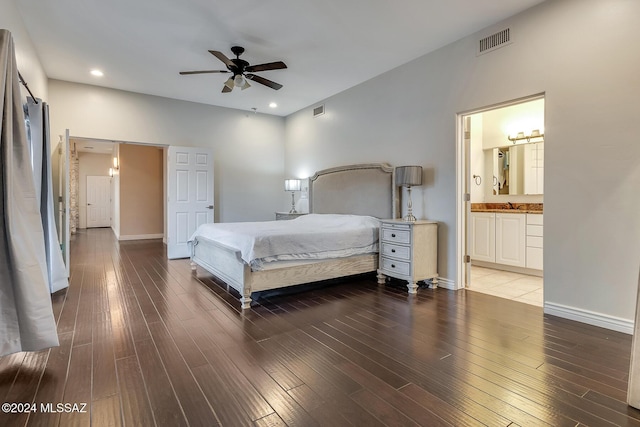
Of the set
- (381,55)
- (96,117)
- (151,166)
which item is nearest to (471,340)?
(381,55)

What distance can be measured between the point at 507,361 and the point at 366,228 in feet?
7.69

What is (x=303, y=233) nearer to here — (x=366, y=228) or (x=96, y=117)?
(x=366, y=228)

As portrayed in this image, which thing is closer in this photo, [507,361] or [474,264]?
[507,361]

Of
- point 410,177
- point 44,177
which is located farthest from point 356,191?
point 44,177

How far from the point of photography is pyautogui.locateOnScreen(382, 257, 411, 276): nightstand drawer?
12.4 feet

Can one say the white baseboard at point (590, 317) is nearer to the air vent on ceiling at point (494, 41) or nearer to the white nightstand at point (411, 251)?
the white nightstand at point (411, 251)

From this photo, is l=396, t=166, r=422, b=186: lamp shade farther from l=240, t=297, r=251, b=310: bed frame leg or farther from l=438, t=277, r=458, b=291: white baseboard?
l=240, t=297, r=251, b=310: bed frame leg

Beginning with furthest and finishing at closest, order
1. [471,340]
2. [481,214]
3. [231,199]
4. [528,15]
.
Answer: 1. [231,199]
2. [481,214]
3. [528,15]
4. [471,340]

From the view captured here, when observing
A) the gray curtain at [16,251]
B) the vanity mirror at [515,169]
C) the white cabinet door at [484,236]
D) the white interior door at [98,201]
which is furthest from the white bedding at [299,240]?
the white interior door at [98,201]

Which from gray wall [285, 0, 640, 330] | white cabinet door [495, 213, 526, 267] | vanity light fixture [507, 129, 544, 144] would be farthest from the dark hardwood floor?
vanity light fixture [507, 129, 544, 144]

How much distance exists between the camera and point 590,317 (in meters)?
2.74

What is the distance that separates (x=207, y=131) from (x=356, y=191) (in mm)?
3405

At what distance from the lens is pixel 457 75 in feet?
12.3

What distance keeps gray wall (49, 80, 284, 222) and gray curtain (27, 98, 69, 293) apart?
1810mm
